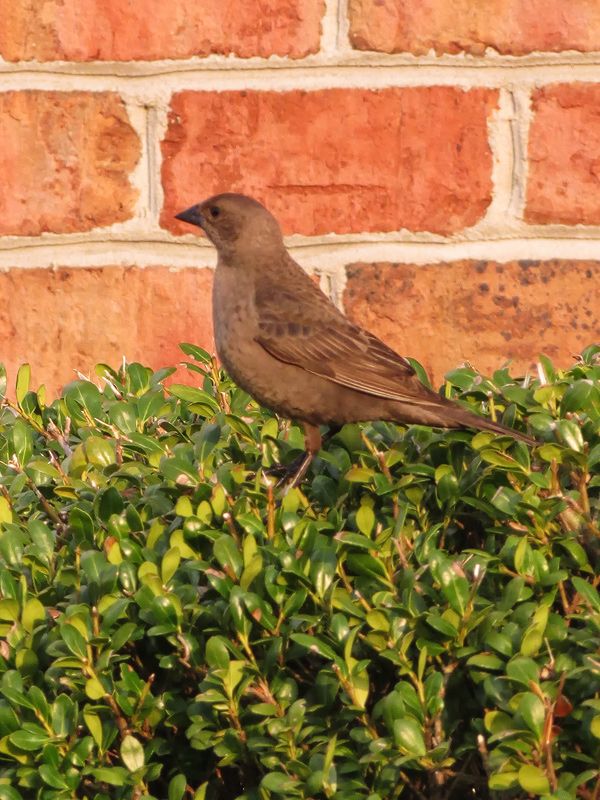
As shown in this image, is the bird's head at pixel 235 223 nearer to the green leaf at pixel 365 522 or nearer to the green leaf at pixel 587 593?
the green leaf at pixel 365 522

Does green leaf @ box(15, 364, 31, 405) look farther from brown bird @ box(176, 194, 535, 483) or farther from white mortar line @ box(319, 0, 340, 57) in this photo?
white mortar line @ box(319, 0, 340, 57)

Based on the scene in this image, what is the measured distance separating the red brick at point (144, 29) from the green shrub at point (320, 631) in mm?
1658

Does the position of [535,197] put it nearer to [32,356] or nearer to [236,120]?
[236,120]

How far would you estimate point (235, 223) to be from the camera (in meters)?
3.15

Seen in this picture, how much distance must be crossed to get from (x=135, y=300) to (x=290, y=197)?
58cm

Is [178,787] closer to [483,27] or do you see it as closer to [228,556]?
[228,556]

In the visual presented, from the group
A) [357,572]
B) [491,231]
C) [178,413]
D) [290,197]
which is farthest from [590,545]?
[290,197]

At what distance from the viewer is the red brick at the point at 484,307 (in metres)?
3.29

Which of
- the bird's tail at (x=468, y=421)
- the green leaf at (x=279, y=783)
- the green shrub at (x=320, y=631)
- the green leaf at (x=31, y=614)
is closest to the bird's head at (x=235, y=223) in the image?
the bird's tail at (x=468, y=421)

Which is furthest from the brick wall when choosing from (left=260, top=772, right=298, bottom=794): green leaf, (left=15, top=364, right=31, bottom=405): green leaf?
(left=260, top=772, right=298, bottom=794): green leaf

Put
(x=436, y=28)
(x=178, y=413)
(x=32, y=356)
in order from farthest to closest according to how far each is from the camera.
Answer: (x=32, y=356) → (x=436, y=28) → (x=178, y=413)

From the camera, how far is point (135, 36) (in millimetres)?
3359

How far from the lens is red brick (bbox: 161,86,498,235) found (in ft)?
10.7

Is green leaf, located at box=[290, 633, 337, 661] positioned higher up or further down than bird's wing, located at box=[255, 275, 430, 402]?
further down
